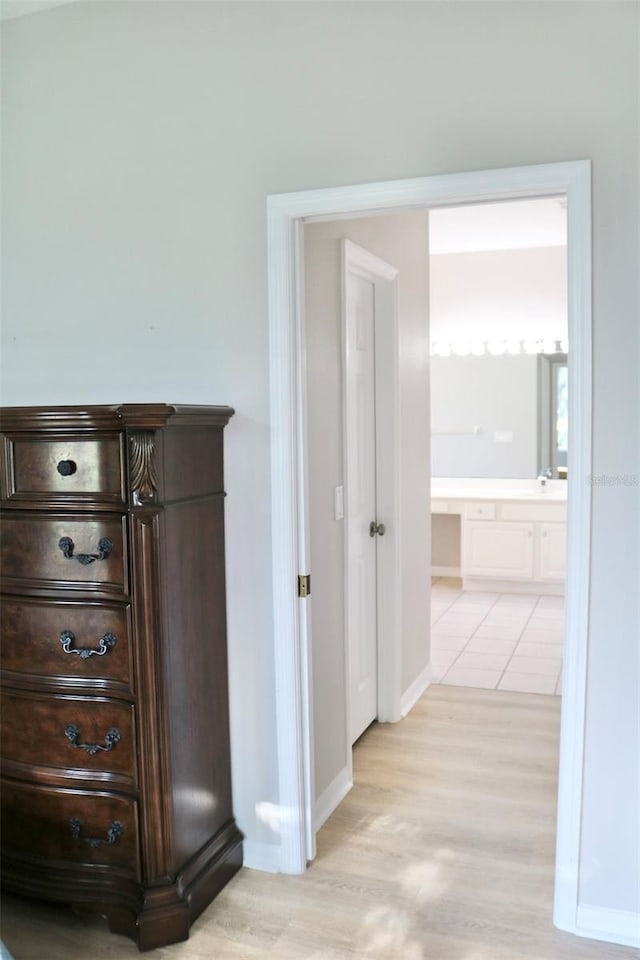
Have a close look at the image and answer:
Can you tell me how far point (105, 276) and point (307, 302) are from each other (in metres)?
0.69

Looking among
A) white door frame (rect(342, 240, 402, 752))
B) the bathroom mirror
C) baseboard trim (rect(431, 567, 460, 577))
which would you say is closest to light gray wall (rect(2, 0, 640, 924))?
white door frame (rect(342, 240, 402, 752))

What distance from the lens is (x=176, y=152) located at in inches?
106

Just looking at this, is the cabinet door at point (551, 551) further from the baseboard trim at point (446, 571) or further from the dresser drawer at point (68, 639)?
the dresser drawer at point (68, 639)

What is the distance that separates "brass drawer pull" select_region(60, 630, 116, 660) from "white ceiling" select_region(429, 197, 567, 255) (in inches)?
130

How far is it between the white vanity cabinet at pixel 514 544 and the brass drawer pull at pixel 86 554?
4.77 meters

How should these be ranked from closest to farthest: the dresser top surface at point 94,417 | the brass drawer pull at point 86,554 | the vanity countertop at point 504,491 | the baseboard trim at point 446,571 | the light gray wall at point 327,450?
the dresser top surface at point 94,417 < the brass drawer pull at point 86,554 < the light gray wall at point 327,450 < the vanity countertop at point 504,491 < the baseboard trim at point 446,571

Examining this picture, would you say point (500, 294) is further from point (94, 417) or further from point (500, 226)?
point (94, 417)

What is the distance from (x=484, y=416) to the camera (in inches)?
281

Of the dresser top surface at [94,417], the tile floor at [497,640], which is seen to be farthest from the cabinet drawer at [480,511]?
the dresser top surface at [94,417]

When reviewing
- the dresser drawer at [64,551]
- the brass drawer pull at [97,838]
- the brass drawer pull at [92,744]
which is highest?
the dresser drawer at [64,551]

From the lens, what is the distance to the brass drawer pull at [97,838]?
2383 mm

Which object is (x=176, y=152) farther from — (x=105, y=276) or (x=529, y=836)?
(x=529, y=836)

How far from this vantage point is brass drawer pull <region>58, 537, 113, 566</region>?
7.61 ft

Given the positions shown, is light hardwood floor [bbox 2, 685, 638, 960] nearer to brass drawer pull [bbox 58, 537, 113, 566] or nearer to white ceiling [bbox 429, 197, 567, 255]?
brass drawer pull [bbox 58, 537, 113, 566]
